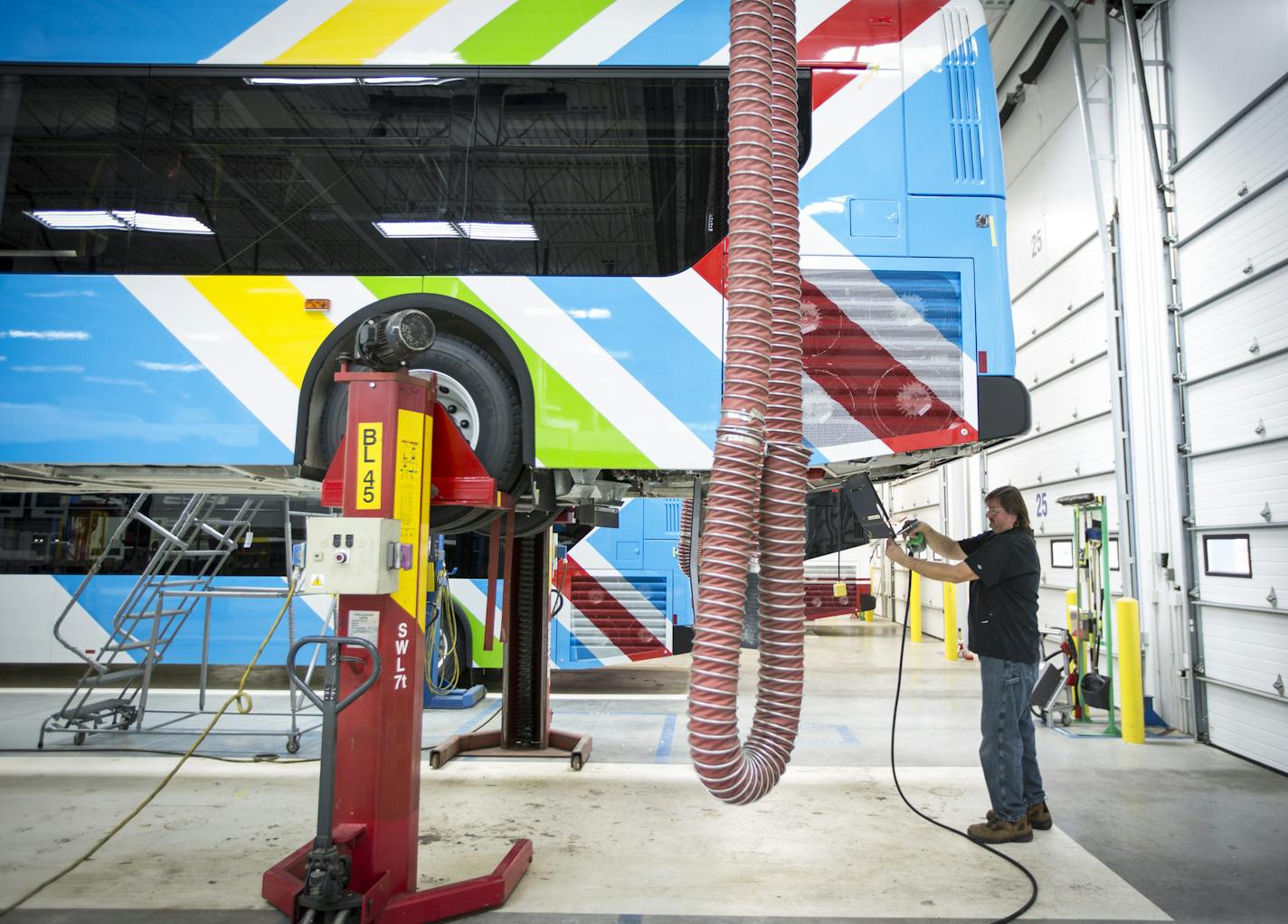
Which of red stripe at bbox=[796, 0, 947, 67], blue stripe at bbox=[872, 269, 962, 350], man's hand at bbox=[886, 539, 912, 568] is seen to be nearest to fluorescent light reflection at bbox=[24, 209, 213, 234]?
red stripe at bbox=[796, 0, 947, 67]

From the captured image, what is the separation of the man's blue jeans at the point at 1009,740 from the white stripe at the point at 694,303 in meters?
1.71

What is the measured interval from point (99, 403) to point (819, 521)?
304 cm

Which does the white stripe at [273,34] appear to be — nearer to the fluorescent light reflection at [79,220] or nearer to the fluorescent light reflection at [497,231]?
the fluorescent light reflection at [79,220]

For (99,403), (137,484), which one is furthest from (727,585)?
(137,484)

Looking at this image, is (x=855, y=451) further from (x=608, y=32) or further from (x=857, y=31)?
(x=608, y=32)

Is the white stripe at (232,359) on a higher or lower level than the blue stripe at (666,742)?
higher

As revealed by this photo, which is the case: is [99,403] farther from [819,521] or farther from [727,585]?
[819,521]

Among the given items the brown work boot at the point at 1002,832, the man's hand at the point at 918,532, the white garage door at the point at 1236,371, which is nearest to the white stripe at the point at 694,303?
the man's hand at the point at 918,532

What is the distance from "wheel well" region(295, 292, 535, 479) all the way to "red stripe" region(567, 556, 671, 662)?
3469mm

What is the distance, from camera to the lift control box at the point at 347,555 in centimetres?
226

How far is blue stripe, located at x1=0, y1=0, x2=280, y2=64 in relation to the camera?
341 cm

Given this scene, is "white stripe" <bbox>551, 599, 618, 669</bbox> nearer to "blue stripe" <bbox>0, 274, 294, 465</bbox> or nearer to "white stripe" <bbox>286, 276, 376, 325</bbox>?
"blue stripe" <bbox>0, 274, 294, 465</bbox>

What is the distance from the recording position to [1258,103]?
4.71 meters

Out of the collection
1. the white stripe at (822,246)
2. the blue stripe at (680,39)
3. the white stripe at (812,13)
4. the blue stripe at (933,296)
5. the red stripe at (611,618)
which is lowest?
the red stripe at (611,618)
